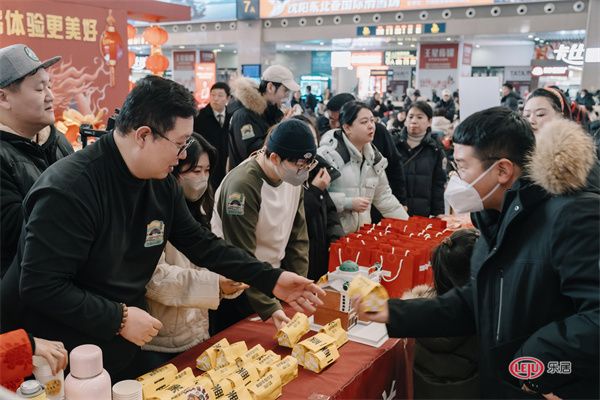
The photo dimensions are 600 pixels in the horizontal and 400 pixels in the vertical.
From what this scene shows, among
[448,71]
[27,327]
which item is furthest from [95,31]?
[448,71]

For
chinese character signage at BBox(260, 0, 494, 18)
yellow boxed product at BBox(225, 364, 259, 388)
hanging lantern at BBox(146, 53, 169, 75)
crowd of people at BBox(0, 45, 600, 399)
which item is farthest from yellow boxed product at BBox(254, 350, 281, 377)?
chinese character signage at BBox(260, 0, 494, 18)

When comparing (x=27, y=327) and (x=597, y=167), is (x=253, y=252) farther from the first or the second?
(x=597, y=167)

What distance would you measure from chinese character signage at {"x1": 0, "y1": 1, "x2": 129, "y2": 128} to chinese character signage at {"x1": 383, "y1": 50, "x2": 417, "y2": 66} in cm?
1377

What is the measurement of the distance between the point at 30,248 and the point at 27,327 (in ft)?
1.06

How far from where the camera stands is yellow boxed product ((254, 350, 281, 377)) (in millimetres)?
1652

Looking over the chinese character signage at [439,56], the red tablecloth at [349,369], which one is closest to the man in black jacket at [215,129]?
the red tablecloth at [349,369]

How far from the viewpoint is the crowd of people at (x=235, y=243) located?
1354 millimetres

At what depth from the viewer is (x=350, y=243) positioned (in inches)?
101

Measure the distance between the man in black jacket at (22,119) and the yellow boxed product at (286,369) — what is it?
1048 mm

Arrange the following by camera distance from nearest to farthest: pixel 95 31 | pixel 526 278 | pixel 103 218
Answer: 1. pixel 526 278
2. pixel 103 218
3. pixel 95 31

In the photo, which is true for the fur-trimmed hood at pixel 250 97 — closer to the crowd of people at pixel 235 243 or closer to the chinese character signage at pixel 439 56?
the crowd of people at pixel 235 243

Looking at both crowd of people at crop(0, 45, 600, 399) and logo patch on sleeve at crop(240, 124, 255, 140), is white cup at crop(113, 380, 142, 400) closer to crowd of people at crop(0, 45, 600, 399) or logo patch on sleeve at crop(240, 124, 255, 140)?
crowd of people at crop(0, 45, 600, 399)

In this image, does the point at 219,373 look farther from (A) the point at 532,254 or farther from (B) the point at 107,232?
(A) the point at 532,254

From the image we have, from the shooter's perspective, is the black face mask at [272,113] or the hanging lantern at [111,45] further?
the hanging lantern at [111,45]
